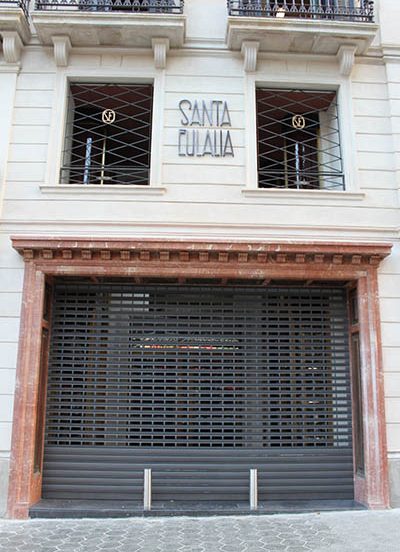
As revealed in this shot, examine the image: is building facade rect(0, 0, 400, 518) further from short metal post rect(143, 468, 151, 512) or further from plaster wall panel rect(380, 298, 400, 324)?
short metal post rect(143, 468, 151, 512)

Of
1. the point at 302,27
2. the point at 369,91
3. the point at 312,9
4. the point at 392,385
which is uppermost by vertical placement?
the point at 312,9

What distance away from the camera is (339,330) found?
28.9 ft

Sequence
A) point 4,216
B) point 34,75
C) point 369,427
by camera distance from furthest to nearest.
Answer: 1. point 34,75
2. point 4,216
3. point 369,427

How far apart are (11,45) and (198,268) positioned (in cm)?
528

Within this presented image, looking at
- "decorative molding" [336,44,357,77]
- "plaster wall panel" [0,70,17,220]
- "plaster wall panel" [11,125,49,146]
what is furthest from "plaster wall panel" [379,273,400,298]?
"plaster wall panel" [0,70,17,220]

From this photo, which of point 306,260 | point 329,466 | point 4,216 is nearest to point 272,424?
point 329,466

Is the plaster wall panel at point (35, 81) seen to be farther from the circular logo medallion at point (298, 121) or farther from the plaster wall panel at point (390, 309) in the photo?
the plaster wall panel at point (390, 309)

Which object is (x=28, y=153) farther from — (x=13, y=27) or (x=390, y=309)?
(x=390, y=309)

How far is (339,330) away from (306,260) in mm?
1554

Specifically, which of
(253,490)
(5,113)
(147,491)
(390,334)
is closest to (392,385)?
(390,334)

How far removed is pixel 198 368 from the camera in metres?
8.54

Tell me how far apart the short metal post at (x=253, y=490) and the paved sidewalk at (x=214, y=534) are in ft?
0.88

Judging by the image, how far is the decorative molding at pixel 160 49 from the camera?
8992 mm

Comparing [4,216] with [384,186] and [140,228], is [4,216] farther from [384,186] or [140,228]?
[384,186]
